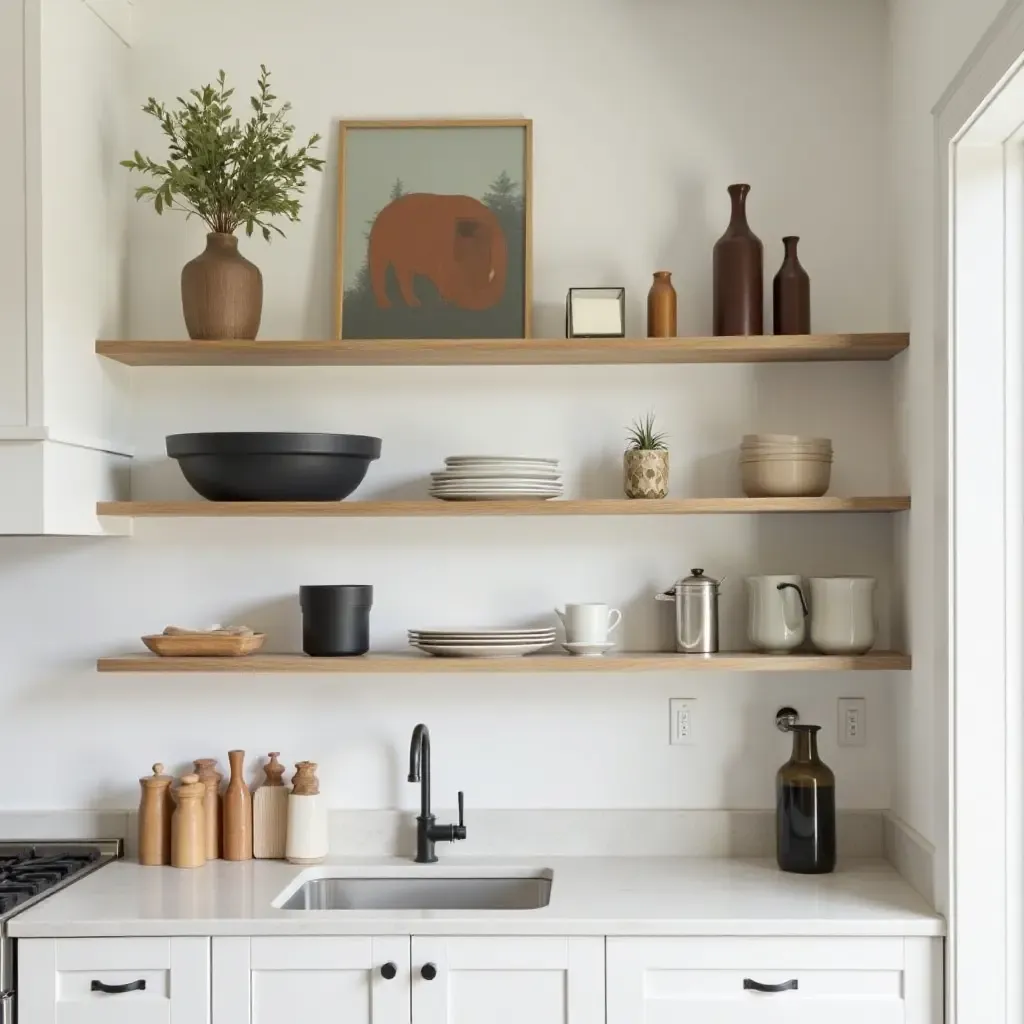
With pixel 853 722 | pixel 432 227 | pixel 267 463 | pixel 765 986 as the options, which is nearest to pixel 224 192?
pixel 432 227

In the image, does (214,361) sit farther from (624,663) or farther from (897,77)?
(897,77)

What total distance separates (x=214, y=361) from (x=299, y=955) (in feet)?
4.23

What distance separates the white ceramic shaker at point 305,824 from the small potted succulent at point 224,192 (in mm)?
982

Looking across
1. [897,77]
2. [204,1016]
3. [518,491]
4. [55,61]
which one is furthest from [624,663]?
[55,61]

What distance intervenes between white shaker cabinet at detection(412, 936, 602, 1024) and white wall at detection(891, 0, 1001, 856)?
721 millimetres

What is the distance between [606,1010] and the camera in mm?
2242

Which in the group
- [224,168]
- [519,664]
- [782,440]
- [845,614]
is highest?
[224,168]

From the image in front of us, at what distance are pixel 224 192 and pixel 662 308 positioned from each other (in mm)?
955

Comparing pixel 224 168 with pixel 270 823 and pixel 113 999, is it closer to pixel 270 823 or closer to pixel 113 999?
pixel 270 823

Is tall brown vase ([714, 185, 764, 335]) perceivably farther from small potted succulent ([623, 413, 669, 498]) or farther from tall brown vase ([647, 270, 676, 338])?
small potted succulent ([623, 413, 669, 498])

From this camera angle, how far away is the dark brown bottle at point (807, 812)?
2.54m

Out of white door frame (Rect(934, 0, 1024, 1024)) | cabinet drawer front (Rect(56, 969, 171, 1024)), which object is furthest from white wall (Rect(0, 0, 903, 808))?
cabinet drawer front (Rect(56, 969, 171, 1024))

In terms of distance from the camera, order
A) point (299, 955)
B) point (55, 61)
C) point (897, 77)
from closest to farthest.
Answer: point (299, 955)
point (55, 61)
point (897, 77)

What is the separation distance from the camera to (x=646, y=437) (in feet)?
8.70
